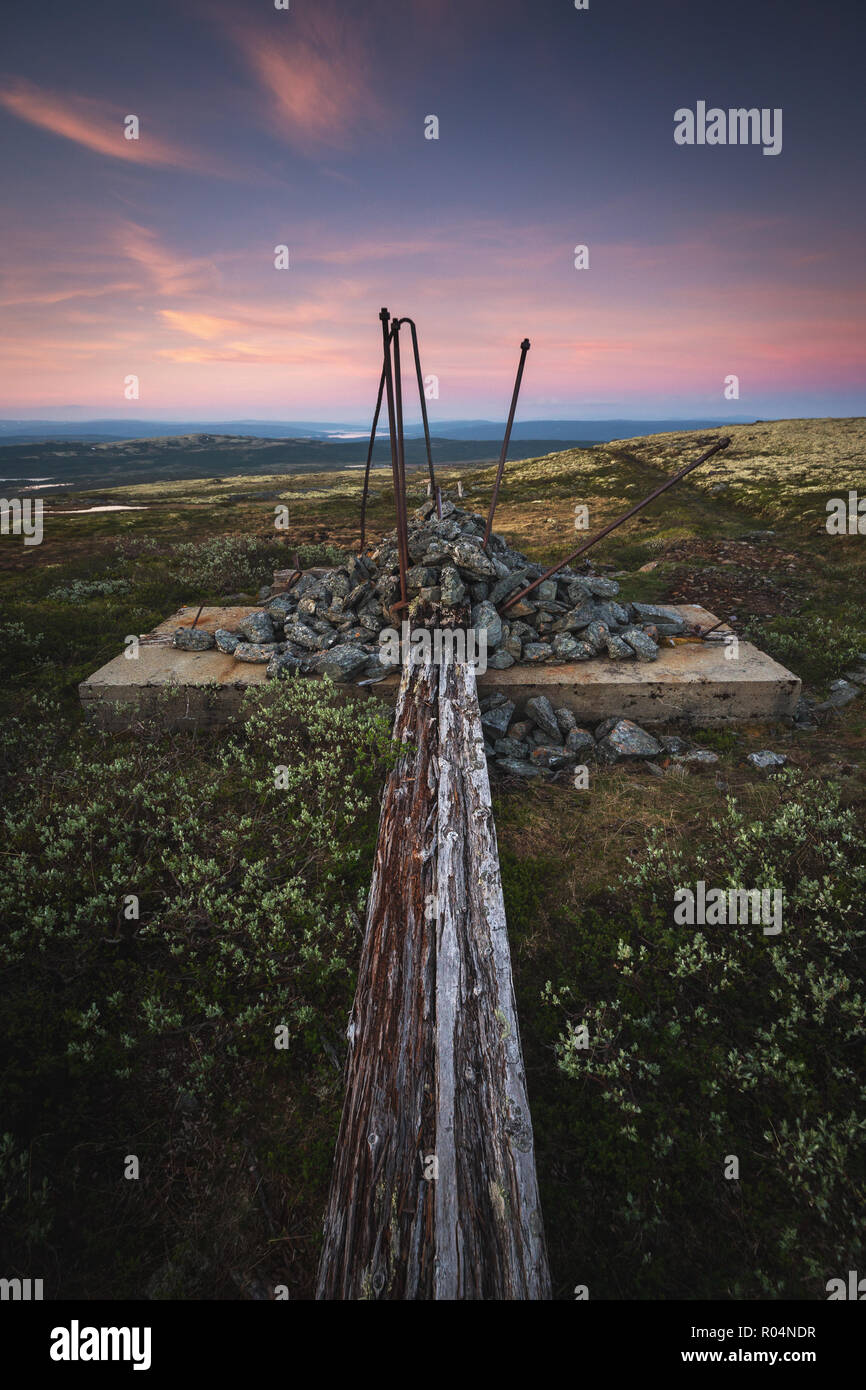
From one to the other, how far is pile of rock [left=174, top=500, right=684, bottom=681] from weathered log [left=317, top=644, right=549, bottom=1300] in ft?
12.9

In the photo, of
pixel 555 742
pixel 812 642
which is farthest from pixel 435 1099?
pixel 812 642

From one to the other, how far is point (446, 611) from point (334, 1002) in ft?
18.9

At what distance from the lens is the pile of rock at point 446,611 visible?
821cm

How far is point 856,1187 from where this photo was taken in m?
3.03

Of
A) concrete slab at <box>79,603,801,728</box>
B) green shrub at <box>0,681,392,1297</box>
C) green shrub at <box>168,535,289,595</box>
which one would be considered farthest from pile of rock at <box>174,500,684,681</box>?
green shrub at <box>168,535,289,595</box>

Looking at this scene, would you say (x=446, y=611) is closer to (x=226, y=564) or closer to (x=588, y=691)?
(x=588, y=691)

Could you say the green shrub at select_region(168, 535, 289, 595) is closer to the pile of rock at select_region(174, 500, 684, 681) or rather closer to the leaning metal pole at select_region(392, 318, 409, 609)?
the pile of rock at select_region(174, 500, 684, 681)

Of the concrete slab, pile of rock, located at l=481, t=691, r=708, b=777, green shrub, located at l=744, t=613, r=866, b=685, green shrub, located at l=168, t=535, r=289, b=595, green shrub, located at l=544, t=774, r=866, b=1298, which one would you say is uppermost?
green shrub, located at l=168, t=535, r=289, b=595

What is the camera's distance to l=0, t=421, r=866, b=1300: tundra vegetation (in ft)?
9.75

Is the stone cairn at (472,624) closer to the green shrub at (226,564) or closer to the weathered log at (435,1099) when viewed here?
the weathered log at (435,1099)

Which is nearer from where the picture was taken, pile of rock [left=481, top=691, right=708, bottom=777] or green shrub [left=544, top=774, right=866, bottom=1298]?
green shrub [left=544, top=774, right=866, bottom=1298]
